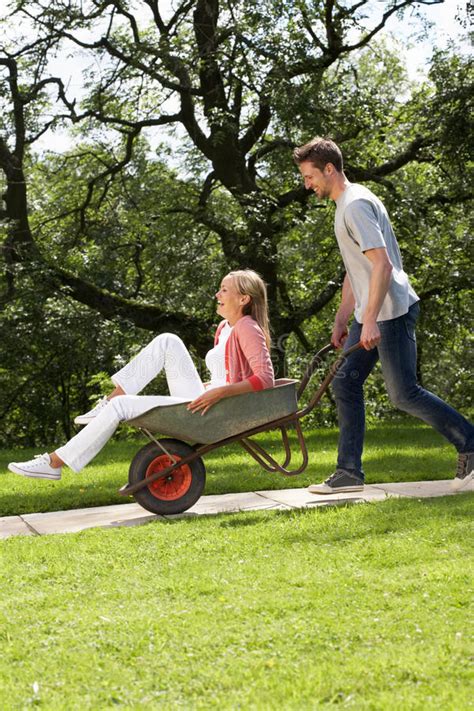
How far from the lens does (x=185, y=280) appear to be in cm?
1300

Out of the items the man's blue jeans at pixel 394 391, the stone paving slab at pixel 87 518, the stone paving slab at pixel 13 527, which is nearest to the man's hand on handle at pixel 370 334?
the man's blue jeans at pixel 394 391

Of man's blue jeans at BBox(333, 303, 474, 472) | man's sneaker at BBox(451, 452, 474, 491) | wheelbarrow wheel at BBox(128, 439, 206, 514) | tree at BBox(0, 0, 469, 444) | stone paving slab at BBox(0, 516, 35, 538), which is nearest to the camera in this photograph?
stone paving slab at BBox(0, 516, 35, 538)

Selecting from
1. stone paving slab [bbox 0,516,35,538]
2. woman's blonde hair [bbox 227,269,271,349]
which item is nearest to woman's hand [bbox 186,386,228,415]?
woman's blonde hair [bbox 227,269,271,349]

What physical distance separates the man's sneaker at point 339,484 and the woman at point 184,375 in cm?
79

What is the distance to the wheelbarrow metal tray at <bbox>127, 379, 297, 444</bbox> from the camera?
4.74 m

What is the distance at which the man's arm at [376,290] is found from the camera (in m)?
4.79

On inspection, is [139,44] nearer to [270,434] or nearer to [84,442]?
[270,434]

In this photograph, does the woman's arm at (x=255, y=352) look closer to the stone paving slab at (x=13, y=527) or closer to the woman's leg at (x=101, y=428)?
the woman's leg at (x=101, y=428)

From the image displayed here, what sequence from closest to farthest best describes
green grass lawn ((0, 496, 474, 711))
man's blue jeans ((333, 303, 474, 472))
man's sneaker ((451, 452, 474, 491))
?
green grass lawn ((0, 496, 474, 711)), man's blue jeans ((333, 303, 474, 472)), man's sneaker ((451, 452, 474, 491))

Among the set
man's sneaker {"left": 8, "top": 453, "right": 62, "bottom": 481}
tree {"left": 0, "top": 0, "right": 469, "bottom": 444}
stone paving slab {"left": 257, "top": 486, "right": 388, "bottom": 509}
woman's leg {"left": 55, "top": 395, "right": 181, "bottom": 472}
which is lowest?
stone paving slab {"left": 257, "top": 486, "right": 388, "bottom": 509}

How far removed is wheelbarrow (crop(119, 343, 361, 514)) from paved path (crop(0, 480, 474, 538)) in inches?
5.2

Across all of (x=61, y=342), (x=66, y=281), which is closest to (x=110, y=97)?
(x=66, y=281)

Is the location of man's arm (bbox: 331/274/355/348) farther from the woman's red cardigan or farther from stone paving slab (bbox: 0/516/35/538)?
stone paving slab (bbox: 0/516/35/538)

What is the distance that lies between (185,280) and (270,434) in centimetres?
326
